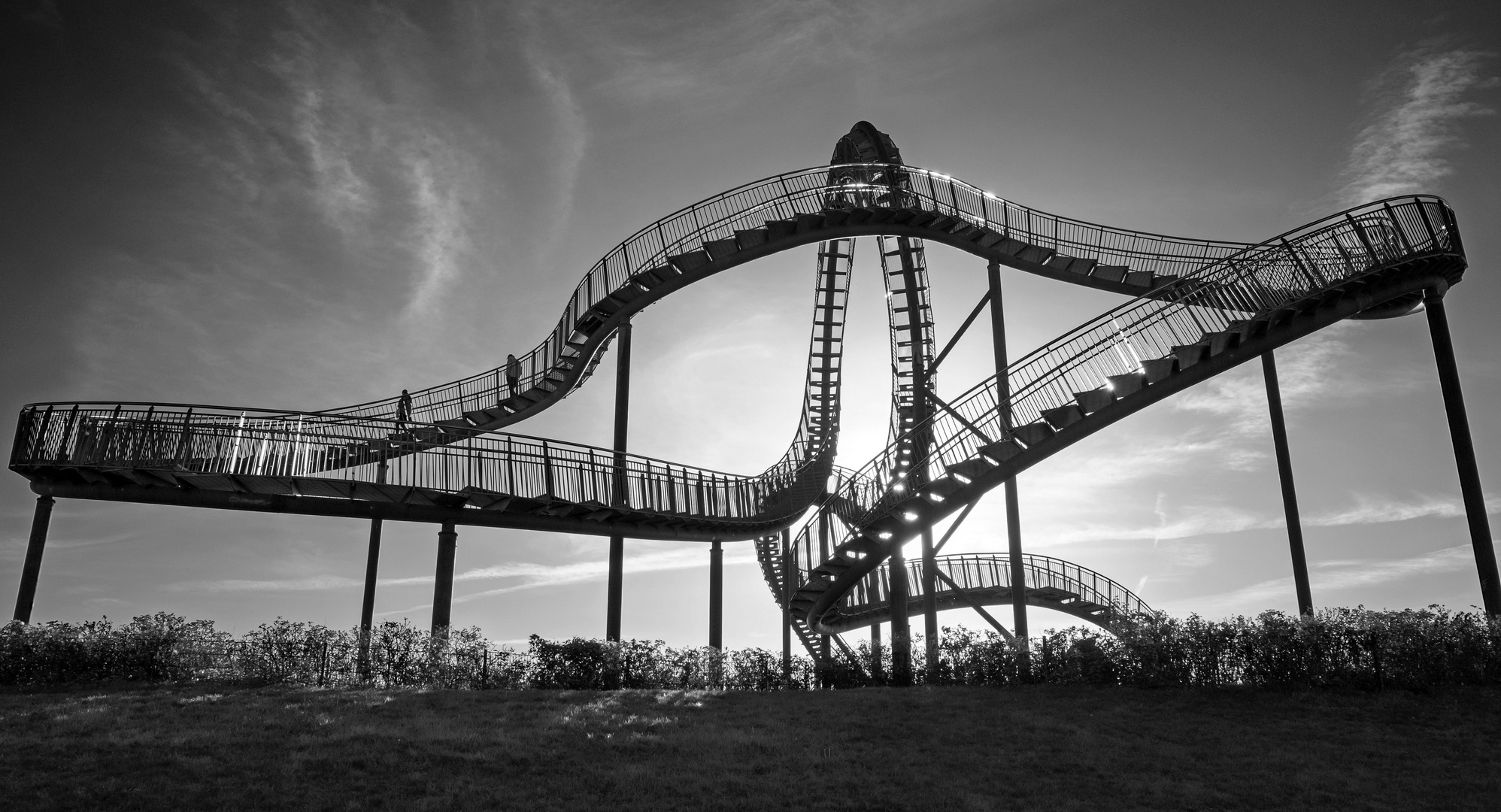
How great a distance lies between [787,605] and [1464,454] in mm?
14563

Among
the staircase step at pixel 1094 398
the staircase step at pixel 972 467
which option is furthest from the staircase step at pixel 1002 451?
the staircase step at pixel 1094 398

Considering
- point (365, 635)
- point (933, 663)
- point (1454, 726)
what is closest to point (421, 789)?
point (365, 635)

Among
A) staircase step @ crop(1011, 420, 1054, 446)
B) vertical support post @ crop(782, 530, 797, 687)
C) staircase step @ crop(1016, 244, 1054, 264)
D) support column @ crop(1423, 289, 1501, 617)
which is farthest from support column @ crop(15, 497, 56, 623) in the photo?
support column @ crop(1423, 289, 1501, 617)

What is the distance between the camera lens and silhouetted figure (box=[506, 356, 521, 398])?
2678cm

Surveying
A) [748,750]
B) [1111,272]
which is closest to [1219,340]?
[1111,272]

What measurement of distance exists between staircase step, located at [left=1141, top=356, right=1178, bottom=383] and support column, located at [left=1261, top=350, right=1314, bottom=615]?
5.65m

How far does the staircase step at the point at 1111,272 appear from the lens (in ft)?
82.1

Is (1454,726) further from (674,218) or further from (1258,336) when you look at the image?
(674,218)

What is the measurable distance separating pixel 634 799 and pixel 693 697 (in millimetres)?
5710

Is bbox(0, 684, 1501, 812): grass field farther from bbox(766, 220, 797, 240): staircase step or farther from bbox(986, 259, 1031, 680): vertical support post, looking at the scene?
bbox(766, 220, 797, 240): staircase step

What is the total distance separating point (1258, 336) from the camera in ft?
60.7

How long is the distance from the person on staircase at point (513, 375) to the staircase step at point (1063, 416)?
1468 cm

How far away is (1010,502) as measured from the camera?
21.0m

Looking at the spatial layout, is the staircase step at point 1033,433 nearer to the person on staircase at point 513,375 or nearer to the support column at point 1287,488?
the support column at point 1287,488
